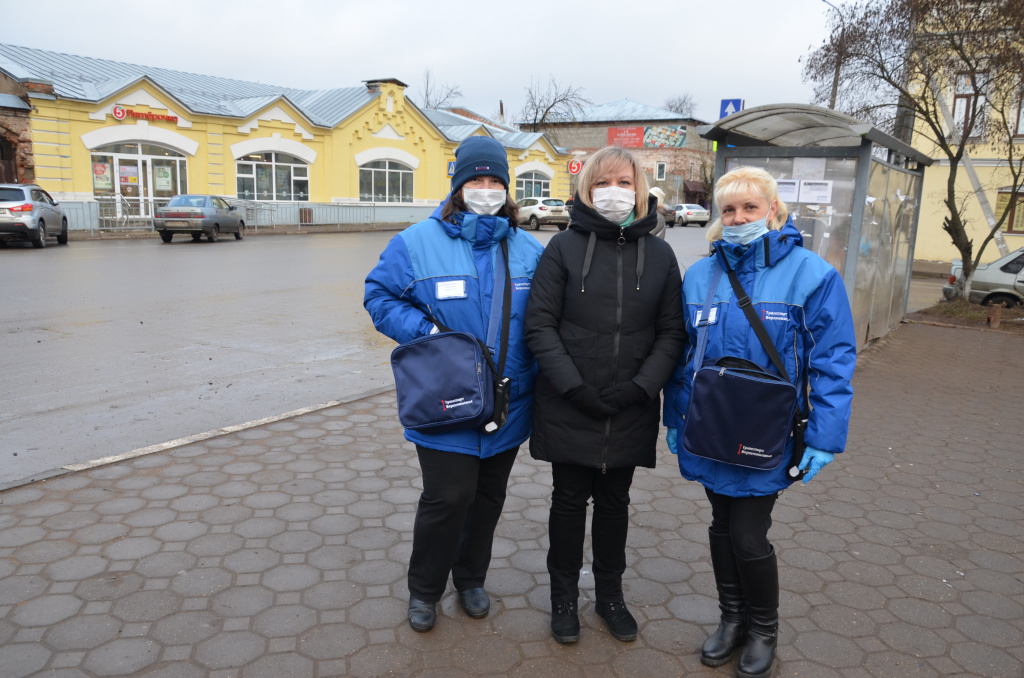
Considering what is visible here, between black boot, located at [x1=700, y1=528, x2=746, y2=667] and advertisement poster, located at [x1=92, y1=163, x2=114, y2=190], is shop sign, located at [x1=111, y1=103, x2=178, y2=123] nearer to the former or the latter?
advertisement poster, located at [x1=92, y1=163, x2=114, y2=190]

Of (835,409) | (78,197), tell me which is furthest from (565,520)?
(78,197)

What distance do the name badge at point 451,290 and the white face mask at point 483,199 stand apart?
305 millimetres

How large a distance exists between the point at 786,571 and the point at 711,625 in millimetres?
652

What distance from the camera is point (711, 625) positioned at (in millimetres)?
3166

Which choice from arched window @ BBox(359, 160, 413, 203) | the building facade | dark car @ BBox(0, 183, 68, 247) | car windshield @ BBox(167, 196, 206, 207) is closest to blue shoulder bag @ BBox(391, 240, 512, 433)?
dark car @ BBox(0, 183, 68, 247)

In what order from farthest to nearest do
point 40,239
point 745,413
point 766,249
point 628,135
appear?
1. point 628,135
2. point 40,239
3. point 766,249
4. point 745,413

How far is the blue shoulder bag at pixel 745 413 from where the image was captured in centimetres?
262

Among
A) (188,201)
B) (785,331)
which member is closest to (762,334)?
(785,331)

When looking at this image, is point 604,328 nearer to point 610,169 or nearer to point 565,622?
point 610,169

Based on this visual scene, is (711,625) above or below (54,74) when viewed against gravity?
below

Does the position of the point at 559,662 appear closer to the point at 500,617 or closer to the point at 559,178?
the point at 500,617

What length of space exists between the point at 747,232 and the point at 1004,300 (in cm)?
1299

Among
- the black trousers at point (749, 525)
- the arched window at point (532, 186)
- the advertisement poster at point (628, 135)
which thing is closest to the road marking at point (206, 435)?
the black trousers at point (749, 525)

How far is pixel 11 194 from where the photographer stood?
61.9 feet
